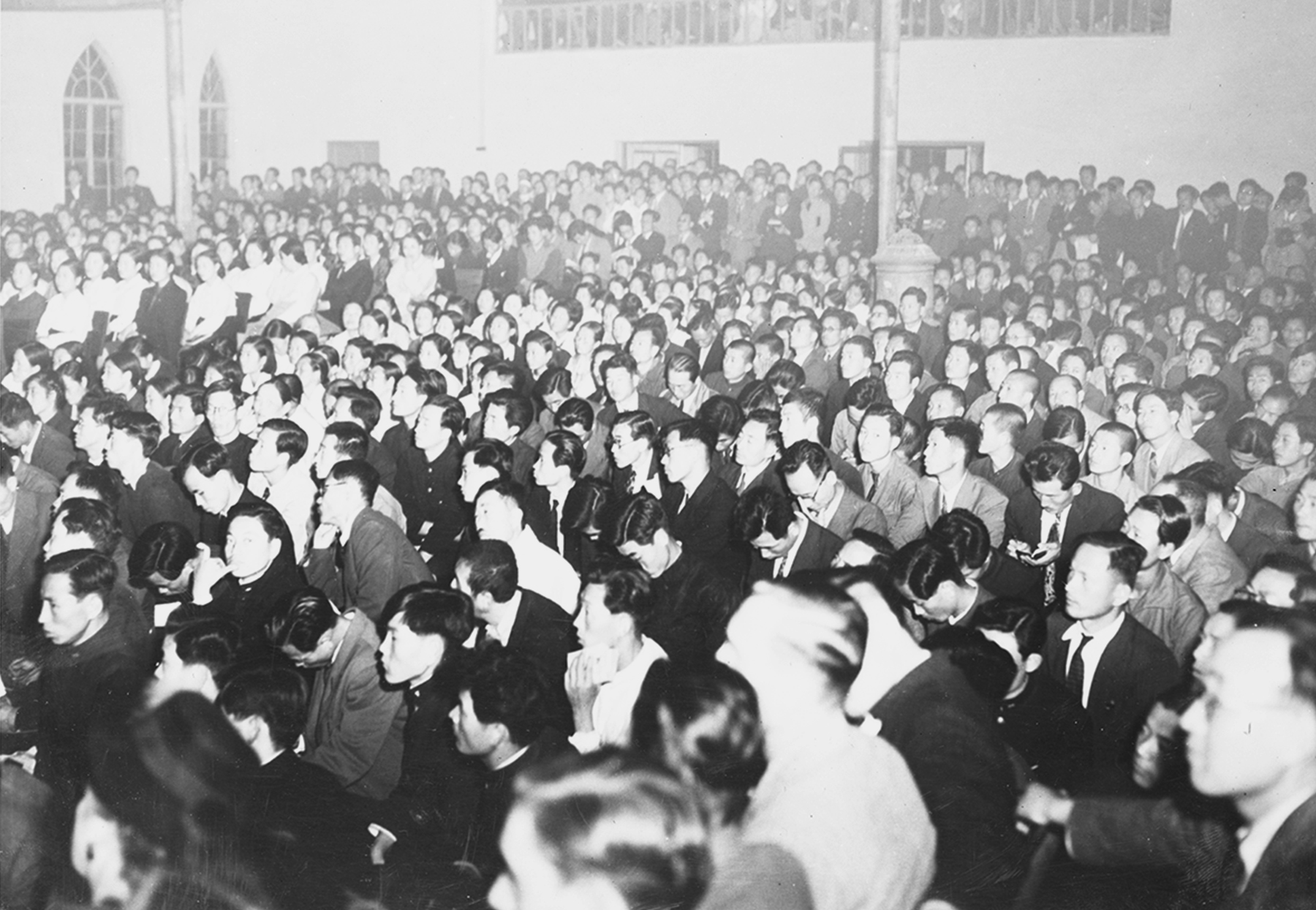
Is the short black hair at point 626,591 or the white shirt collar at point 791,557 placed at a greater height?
the short black hair at point 626,591

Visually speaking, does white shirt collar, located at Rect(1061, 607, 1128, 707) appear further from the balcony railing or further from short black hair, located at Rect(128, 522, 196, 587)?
the balcony railing

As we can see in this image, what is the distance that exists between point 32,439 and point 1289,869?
4910 mm

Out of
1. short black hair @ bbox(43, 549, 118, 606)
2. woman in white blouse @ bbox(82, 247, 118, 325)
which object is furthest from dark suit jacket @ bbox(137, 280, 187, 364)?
short black hair @ bbox(43, 549, 118, 606)

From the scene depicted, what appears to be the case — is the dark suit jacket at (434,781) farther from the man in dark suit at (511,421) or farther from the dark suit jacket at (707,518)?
the man in dark suit at (511,421)

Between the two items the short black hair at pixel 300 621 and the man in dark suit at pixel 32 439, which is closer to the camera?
the short black hair at pixel 300 621

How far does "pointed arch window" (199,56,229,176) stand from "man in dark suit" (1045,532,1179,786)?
26.1 ft

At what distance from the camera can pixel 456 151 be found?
1148cm

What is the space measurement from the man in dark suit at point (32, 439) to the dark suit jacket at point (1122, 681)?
4057 mm

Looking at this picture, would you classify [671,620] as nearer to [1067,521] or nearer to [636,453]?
[636,453]

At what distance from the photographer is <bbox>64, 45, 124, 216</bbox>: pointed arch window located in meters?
11.7

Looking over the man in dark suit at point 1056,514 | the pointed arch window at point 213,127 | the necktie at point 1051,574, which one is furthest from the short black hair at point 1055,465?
the pointed arch window at point 213,127

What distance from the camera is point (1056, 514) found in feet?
15.4

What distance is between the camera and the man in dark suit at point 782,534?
425 centimetres

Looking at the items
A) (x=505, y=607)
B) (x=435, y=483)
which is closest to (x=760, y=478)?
(x=435, y=483)
